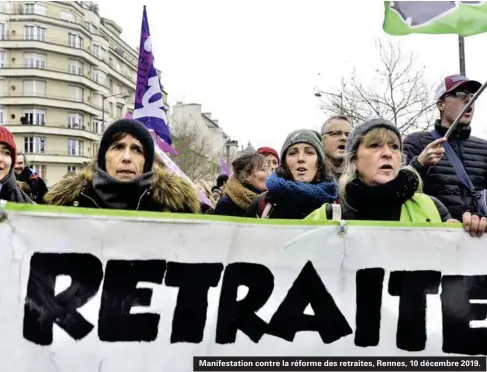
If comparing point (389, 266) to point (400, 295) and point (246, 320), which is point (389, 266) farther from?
point (246, 320)

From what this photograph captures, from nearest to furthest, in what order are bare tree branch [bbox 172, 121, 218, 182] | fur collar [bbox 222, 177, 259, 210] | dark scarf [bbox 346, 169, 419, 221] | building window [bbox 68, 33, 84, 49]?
dark scarf [bbox 346, 169, 419, 221], fur collar [bbox 222, 177, 259, 210], bare tree branch [bbox 172, 121, 218, 182], building window [bbox 68, 33, 84, 49]

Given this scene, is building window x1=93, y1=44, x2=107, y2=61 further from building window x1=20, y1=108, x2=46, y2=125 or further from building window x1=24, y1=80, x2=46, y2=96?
building window x1=20, y1=108, x2=46, y2=125

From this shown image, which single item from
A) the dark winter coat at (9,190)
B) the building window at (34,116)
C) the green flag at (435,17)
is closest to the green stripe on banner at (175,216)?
the dark winter coat at (9,190)

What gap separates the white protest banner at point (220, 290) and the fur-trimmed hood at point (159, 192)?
1.71ft

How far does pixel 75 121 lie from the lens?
6875 cm

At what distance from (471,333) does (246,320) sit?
0.88 metres

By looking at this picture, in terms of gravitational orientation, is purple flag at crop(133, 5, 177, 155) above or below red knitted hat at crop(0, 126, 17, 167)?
above

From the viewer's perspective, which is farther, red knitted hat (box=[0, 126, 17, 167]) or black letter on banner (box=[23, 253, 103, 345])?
red knitted hat (box=[0, 126, 17, 167])


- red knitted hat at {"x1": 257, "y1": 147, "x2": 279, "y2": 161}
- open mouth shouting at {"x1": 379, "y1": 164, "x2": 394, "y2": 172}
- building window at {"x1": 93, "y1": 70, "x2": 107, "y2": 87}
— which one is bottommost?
open mouth shouting at {"x1": 379, "y1": 164, "x2": 394, "y2": 172}

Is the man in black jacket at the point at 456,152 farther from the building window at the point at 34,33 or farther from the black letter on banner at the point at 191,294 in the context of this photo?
the building window at the point at 34,33

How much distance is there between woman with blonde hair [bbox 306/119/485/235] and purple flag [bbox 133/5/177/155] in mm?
3849

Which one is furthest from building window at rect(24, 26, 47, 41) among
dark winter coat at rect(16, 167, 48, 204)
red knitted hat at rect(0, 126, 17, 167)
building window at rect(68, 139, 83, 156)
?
red knitted hat at rect(0, 126, 17, 167)

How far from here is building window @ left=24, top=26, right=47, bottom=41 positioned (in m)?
67.2

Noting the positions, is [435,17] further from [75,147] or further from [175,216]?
[75,147]
